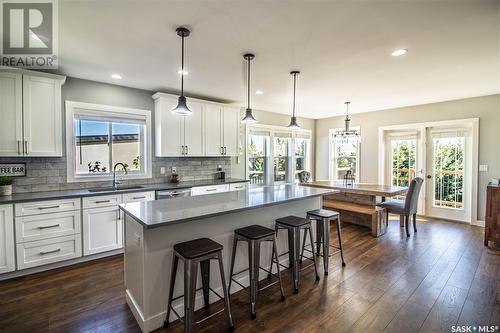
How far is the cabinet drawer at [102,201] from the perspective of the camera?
3.16 metres

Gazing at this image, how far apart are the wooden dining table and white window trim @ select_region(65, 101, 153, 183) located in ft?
10.6

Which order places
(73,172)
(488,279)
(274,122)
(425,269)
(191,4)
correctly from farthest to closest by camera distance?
(274,122), (73,172), (425,269), (488,279), (191,4)

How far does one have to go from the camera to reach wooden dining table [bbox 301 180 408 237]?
4.14 metres

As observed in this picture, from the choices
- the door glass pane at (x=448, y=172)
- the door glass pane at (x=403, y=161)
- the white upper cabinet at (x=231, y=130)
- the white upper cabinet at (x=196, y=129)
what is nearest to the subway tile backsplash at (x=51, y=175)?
the white upper cabinet at (x=196, y=129)

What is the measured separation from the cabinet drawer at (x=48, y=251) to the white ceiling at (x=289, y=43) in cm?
218

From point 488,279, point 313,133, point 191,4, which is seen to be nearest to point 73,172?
point 191,4

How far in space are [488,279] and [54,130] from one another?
5.47m

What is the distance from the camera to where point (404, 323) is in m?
1.99

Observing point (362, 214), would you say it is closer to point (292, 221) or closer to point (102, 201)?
point (292, 221)

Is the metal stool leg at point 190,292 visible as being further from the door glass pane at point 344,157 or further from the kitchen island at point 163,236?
the door glass pane at point 344,157

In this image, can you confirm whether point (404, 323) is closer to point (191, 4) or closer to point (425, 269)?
point (425, 269)

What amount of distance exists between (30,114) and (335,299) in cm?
409

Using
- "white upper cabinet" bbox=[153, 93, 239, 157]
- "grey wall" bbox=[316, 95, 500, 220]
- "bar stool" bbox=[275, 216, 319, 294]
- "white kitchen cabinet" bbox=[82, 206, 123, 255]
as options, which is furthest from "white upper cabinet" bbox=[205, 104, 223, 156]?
"grey wall" bbox=[316, 95, 500, 220]

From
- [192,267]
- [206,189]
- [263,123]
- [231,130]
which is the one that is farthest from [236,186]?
[192,267]
